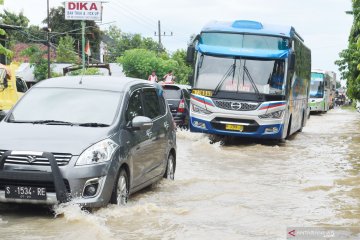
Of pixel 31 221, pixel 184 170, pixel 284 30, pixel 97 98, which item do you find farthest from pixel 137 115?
pixel 284 30

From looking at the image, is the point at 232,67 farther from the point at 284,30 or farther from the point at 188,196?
the point at 188,196

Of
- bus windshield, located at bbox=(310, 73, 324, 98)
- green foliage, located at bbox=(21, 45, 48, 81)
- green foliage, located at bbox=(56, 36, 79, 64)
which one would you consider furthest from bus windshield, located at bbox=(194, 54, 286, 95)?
green foliage, located at bbox=(56, 36, 79, 64)

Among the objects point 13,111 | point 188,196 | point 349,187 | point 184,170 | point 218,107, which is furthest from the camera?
point 218,107

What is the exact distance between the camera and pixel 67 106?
8.84 metres

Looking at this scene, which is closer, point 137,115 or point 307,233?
point 307,233

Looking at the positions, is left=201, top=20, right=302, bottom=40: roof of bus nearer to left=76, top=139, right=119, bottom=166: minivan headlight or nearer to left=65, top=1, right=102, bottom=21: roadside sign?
left=76, top=139, right=119, bottom=166: minivan headlight

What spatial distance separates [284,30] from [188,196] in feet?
33.0

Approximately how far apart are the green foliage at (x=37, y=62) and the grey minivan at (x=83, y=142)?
195ft

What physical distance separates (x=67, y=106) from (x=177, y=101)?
14.2 m

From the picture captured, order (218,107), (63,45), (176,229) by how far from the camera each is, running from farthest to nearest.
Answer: (63,45) < (218,107) < (176,229)

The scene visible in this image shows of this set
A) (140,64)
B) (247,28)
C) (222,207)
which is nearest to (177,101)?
(247,28)

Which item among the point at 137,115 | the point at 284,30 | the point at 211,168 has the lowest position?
the point at 211,168

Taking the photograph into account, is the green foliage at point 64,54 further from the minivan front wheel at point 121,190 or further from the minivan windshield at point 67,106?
the minivan front wheel at point 121,190

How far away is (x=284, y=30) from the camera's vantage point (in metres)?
19.1
